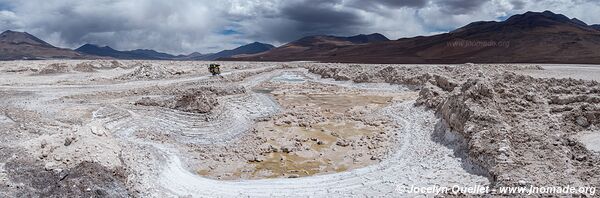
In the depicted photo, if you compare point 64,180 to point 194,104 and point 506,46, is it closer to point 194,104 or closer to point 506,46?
point 194,104

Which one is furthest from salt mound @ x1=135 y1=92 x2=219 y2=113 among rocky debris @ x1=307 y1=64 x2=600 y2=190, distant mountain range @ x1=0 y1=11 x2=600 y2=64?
distant mountain range @ x1=0 y1=11 x2=600 y2=64

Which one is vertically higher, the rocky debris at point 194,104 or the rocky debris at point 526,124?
the rocky debris at point 526,124

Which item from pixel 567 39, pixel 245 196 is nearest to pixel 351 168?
pixel 245 196

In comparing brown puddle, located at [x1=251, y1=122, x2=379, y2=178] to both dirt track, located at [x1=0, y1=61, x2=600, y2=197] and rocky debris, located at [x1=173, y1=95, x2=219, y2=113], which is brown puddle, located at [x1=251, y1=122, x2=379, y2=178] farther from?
rocky debris, located at [x1=173, y1=95, x2=219, y2=113]

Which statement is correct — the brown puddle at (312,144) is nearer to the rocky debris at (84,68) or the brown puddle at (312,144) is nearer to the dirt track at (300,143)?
the dirt track at (300,143)

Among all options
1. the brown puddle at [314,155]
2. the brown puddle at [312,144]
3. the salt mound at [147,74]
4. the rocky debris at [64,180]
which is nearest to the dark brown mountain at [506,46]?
the brown puddle at [312,144]

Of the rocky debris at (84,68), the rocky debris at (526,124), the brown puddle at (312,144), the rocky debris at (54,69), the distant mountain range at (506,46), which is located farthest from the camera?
the distant mountain range at (506,46)

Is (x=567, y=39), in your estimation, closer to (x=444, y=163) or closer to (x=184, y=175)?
(x=444, y=163)

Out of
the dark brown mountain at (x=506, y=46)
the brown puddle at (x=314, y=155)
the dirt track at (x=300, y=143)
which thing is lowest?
the brown puddle at (x=314, y=155)

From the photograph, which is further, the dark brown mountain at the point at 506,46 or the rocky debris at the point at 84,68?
the dark brown mountain at the point at 506,46

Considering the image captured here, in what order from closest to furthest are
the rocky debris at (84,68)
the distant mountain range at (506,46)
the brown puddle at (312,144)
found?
the brown puddle at (312,144) → the rocky debris at (84,68) → the distant mountain range at (506,46)
